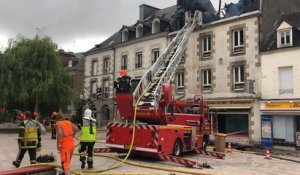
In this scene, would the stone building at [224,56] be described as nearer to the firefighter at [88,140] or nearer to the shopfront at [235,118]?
the shopfront at [235,118]

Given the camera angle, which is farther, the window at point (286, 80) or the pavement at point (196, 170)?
the window at point (286, 80)

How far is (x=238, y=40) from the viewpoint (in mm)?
24828

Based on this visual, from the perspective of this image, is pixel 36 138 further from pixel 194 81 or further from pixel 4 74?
pixel 4 74

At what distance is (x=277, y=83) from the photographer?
74.2 feet

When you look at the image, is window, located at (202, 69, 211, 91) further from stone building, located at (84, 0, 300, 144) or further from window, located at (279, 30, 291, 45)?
window, located at (279, 30, 291, 45)

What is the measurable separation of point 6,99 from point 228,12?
1790cm

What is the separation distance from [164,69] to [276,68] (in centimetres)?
730

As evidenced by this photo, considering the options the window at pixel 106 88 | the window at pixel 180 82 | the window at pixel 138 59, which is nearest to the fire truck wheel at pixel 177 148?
the window at pixel 180 82

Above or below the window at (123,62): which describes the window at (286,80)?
below

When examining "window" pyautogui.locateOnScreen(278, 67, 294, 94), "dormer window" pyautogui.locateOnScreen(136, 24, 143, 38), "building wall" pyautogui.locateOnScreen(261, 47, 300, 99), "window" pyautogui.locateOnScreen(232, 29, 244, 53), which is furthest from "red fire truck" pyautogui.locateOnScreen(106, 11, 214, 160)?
"dormer window" pyautogui.locateOnScreen(136, 24, 143, 38)

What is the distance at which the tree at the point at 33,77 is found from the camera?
2964 cm

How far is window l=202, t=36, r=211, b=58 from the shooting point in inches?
1049

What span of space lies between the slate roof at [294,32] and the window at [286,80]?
4.67ft

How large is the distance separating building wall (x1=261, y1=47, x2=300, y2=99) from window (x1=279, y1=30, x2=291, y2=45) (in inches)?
26.6
